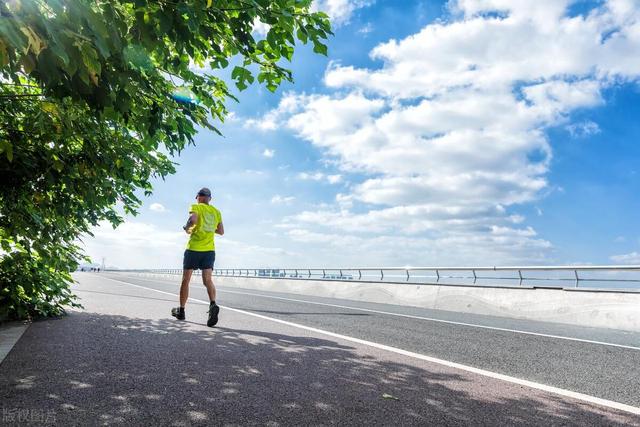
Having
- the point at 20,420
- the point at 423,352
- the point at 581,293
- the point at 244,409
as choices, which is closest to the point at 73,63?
the point at 20,420

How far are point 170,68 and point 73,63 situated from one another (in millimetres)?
2874

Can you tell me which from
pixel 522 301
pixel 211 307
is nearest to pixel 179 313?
pixel 211 307

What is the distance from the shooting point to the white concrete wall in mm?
9805

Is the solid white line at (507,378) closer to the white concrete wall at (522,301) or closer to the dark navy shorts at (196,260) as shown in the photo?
the dark navy shorts at (196,260)

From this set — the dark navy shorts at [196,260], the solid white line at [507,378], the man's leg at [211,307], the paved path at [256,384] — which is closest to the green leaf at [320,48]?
the paved path at [256,384]

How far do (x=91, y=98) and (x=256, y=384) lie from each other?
2.60 meters

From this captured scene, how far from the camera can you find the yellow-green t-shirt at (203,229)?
754cm

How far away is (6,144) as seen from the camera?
4008 mm

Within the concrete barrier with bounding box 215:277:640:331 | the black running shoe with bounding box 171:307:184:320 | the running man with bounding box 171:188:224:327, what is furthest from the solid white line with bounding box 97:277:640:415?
the concrete barrier with bounding box 215:277:640:331

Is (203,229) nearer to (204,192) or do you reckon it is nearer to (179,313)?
(204,192)

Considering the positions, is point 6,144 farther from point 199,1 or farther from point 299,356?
point 299,356

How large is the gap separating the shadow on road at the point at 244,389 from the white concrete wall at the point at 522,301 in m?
7.21

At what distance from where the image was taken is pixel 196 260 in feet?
25.1

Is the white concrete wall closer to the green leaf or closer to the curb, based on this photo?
the green leaf
